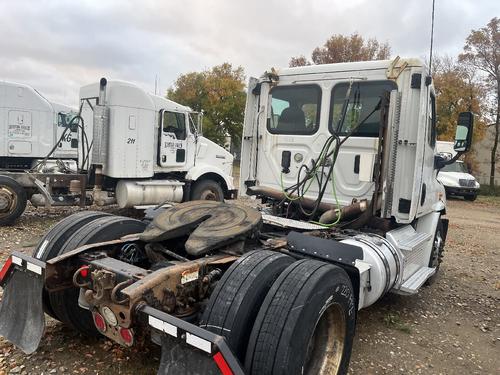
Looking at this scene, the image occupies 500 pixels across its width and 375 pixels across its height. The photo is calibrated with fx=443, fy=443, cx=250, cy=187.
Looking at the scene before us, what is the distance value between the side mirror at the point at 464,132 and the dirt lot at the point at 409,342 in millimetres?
1918

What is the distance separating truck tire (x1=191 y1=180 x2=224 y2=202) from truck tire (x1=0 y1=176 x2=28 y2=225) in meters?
3.89

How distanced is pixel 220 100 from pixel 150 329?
115 ft

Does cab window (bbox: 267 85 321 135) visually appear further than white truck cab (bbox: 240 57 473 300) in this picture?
Yes

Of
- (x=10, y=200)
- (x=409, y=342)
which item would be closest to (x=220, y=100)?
(x=10, y=200)

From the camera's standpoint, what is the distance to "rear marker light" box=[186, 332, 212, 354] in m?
2.17

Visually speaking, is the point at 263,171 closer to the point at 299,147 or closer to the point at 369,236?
the point at 299,147

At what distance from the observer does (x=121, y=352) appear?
363 centimetres

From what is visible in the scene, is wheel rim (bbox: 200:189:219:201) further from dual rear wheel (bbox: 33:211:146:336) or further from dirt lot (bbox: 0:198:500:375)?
dual rear wheel (bbox: 33:211:146:336)

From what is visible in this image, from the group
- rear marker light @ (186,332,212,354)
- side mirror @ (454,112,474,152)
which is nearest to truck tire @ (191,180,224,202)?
side mirror @ (454,112,474,152)

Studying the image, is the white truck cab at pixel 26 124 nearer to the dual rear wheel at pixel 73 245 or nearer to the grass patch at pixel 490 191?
the dual rear wheel at pixel 73 245

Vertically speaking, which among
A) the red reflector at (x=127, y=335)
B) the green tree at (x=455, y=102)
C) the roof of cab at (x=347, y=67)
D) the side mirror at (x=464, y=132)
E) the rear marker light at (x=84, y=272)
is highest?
the green tree at (x=455, y=102)

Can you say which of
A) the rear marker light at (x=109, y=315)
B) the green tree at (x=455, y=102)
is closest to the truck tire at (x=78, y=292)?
the rear marker light at (x=109, y=315)

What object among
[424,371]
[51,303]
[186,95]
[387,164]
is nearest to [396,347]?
[424,371]

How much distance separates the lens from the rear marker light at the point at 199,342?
2.17 m
